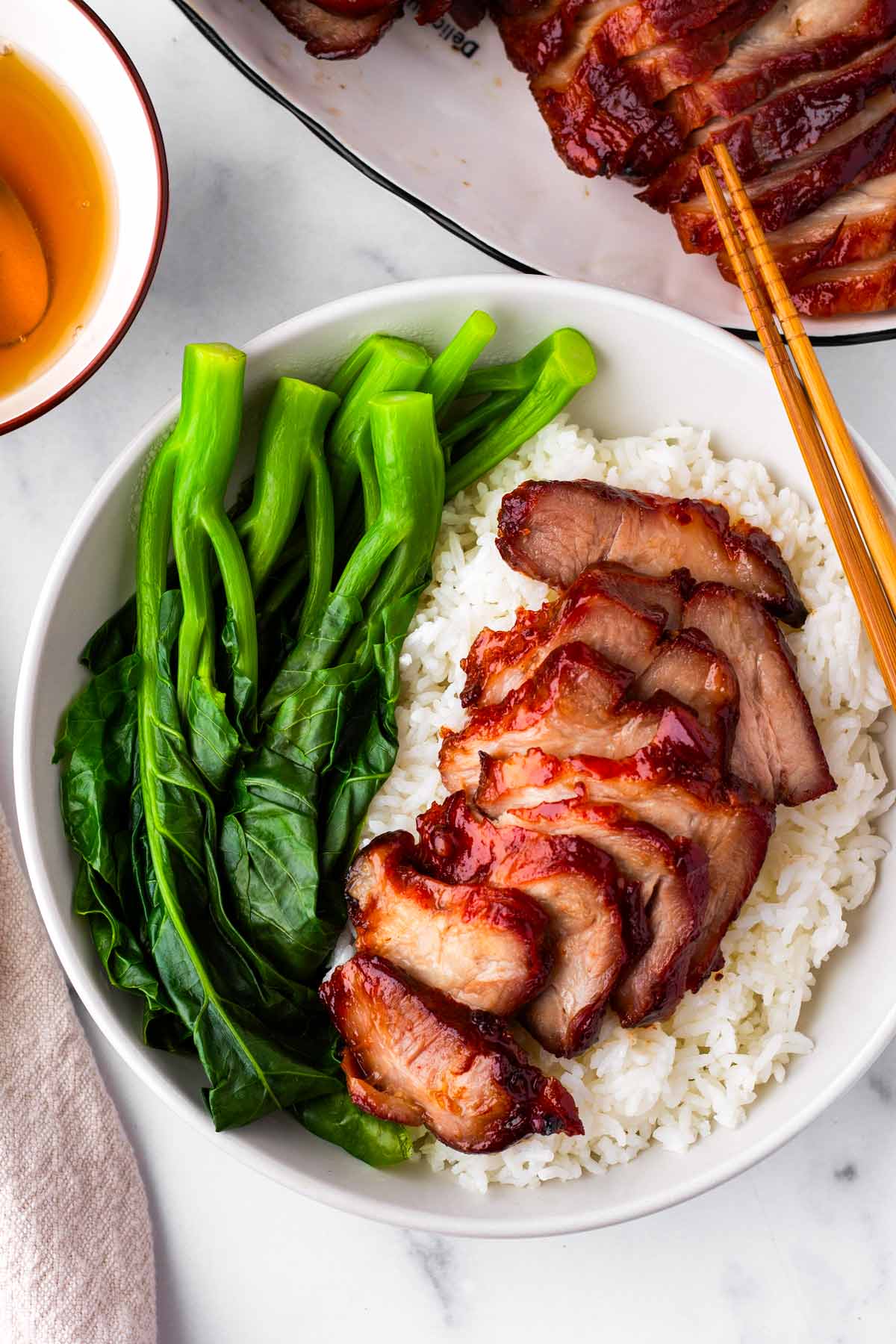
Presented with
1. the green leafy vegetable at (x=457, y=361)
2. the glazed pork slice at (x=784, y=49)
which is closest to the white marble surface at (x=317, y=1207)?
the green leafy vegetable at (x=457, y=361)

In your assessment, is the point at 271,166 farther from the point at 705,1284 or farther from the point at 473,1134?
the point at 705,1284

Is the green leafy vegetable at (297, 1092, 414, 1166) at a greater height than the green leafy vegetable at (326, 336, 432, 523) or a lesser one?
lesser

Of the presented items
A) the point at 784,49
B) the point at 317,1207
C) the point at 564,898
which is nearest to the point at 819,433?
the point at 784,49

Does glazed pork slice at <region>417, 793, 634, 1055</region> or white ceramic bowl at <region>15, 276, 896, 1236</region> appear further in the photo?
white ceramic bowl at <region>15, 276, 896, 1236</region>

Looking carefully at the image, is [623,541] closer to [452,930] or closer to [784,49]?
[452,930]

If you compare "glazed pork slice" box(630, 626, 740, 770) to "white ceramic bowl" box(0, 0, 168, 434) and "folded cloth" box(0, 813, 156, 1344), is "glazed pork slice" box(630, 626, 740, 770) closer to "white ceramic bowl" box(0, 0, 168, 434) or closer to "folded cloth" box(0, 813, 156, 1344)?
"white ceramic bowl" box(0, 0, 168, 434)

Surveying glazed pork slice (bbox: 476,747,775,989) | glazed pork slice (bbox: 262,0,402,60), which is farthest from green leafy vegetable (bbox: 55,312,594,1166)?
glazed pork slice (bbox: 262,0,402,60)
